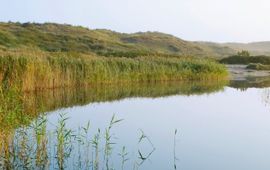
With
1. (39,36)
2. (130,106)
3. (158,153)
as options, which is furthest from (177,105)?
(39,36)

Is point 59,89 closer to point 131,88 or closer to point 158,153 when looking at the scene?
point 131,88

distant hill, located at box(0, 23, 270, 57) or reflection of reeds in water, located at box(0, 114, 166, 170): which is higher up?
distant hill, located at box(0, 23, 270, 57)

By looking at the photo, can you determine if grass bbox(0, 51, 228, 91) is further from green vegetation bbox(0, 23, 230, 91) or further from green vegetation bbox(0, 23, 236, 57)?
green vegetation bbox(0, 23, 236, 57)

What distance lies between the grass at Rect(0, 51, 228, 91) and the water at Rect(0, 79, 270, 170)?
0.84m

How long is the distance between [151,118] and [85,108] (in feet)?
6.83

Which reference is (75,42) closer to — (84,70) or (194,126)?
(84,70)

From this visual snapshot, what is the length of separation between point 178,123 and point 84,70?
7.70 m

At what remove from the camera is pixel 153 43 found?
65312 mm

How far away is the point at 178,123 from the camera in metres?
10.8

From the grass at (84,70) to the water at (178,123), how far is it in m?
0.84

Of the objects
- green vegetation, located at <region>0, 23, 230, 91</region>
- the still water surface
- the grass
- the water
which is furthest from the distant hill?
the still water surface

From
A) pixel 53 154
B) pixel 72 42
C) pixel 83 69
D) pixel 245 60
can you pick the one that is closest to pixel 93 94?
pixel 83 69

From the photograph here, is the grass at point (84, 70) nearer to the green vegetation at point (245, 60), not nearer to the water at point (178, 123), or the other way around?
the water at point (178, 123)

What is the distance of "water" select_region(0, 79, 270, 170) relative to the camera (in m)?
7.47
